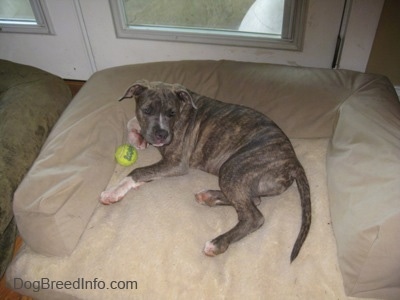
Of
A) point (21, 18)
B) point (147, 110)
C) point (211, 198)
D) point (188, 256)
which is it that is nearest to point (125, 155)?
point (147, 110)

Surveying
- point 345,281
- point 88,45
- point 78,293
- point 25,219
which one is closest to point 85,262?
point 78,293

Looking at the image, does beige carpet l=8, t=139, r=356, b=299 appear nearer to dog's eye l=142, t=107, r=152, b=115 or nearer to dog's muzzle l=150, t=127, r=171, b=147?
dog's muzzle l=150, t=127, r=171, b=147

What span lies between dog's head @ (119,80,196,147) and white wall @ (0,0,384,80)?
1.27 m

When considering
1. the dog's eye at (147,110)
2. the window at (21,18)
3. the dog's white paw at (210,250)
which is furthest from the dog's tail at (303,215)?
the window at (21,18)

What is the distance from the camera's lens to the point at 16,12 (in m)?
3.99

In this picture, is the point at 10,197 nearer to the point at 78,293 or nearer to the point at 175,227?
the point at 78,293

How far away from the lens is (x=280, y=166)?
7.93 feet

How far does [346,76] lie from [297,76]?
1.40ft

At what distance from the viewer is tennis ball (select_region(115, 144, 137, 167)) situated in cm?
289

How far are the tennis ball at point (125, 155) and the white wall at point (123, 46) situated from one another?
142cm

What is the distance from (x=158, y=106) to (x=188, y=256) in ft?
3.62

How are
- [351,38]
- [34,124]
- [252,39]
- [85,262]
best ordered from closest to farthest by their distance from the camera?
[85,262], [34,124], [351,38], [252,39]

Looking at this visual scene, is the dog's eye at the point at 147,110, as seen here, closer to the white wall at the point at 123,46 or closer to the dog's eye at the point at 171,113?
the dog's eye at the point at 171,113

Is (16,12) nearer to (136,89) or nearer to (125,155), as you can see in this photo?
(136,89)
